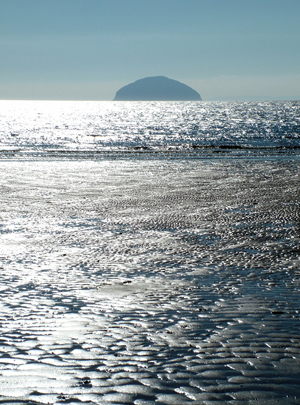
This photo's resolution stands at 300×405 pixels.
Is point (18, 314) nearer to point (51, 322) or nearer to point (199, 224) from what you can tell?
point (51, 322)

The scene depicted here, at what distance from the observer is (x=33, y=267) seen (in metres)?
8.30

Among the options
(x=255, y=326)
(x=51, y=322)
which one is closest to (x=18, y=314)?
(x=51, y=322)

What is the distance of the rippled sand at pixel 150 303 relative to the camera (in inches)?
173

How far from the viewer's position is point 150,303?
258 inches

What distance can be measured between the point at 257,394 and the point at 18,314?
137 inches

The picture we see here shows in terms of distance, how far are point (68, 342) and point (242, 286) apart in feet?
10.7

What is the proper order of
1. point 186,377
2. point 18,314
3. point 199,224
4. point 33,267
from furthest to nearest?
point 199,224 → point 33,267 → point 18,314 → point 186,377

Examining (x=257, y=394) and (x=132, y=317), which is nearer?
(x=257, y=394)

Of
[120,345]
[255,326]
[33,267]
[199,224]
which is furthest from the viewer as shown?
[199,224]

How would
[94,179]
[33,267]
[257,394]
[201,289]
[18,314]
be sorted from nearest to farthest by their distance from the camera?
1. [257,394]
2. [18,314]
3. [201,289]
4. [33,267]
5. [94,179]

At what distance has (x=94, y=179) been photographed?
72.1 ft

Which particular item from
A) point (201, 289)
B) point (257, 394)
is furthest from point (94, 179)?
point (257, 394)

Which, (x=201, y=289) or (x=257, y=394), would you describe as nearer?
(x=257, y=394)

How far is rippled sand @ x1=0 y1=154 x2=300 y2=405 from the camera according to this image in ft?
14.5
